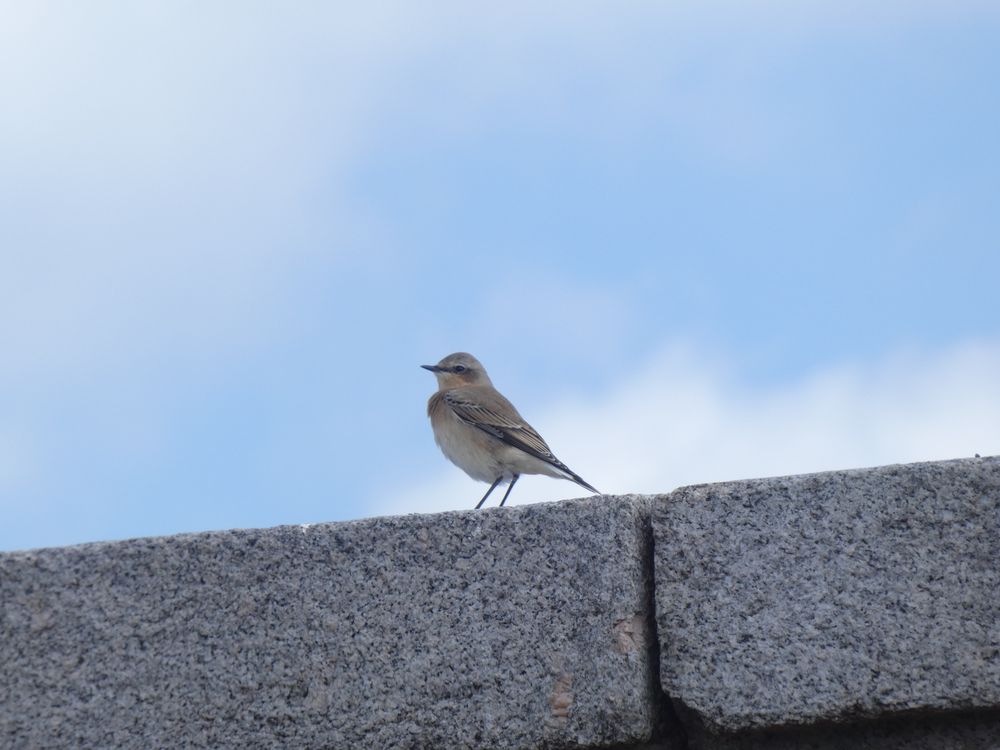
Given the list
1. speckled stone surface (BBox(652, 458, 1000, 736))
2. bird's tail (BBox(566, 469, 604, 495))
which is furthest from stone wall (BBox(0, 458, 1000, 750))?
bird's tail (BBox(566, 469, 604, 495))

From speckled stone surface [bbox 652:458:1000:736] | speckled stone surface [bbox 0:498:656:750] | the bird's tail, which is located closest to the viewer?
speckled stone surface [bbox 652:458:1000:736]

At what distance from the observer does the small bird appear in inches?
334

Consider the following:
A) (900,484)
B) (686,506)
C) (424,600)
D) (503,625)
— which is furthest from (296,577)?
(900,484)

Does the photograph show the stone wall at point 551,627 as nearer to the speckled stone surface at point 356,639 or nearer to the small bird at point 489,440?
the speckled stone surface at point 356,639

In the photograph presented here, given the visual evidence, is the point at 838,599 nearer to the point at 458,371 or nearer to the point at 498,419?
the point at 498,419

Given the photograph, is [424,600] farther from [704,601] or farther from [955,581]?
[955,581]

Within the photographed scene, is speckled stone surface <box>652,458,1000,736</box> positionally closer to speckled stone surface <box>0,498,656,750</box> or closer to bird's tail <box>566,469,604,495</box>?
speckled stone surface <box>0,498,656,750</box>

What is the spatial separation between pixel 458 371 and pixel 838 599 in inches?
263

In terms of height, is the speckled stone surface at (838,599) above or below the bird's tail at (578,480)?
below

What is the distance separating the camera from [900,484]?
11.0 ft

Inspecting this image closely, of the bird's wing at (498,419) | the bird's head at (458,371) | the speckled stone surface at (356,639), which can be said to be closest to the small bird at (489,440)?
the bird's wing at (498,419)

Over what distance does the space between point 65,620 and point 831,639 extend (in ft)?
6.98

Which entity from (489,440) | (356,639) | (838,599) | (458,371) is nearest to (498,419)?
(489,440)

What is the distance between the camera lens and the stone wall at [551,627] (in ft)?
10.7
